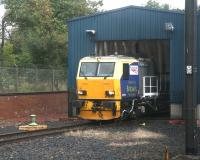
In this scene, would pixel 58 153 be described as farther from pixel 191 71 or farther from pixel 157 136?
pixel 157 136

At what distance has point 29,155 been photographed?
14648mm

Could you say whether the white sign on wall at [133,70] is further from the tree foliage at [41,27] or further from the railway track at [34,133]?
the tree foliage at [41,27]

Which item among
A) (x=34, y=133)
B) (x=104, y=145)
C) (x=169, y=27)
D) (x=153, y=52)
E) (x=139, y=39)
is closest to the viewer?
(x=104, y=145)

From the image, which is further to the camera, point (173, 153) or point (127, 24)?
Result: point (127, 24)

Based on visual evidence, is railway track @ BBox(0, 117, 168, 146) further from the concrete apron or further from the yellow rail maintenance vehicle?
the concrete apron

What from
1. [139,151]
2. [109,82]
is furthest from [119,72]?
[139,151]

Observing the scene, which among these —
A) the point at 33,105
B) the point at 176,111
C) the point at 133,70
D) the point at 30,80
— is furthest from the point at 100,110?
the point at 30,80

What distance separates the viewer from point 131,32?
2761cm

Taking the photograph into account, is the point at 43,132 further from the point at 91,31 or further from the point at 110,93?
A: the point at 91,31

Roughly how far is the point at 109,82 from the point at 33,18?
24.5 m

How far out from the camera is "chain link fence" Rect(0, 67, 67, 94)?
27.9m

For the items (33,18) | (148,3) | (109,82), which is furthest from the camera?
(148,3)

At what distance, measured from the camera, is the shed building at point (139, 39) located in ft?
87.2

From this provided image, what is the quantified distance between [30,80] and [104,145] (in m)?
14.1
